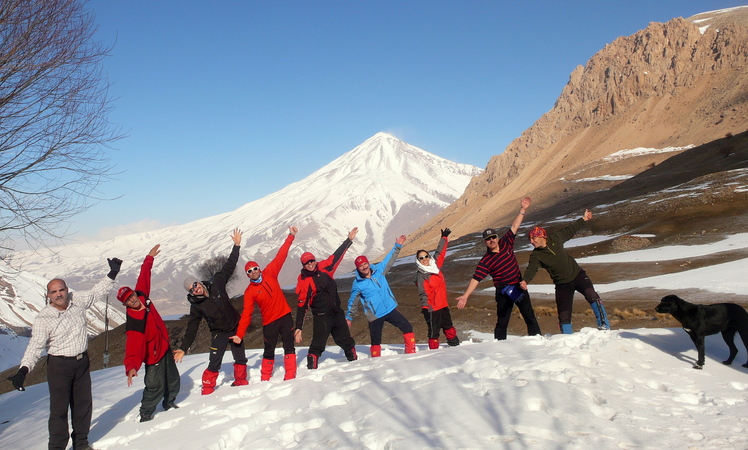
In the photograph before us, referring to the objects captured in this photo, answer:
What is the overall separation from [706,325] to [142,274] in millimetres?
7086

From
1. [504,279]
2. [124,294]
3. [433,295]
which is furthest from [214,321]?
[504,279]

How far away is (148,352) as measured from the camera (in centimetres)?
663

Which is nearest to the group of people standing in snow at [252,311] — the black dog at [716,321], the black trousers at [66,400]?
the black trousers at [66,400]

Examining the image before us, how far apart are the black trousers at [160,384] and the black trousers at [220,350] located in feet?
1.85

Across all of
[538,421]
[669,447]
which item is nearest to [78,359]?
[538,421]

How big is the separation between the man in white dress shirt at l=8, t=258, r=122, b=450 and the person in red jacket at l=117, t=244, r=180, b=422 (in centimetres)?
52

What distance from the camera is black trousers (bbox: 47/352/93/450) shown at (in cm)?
568

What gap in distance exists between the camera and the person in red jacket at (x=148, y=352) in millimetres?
6426

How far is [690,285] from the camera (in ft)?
47.7

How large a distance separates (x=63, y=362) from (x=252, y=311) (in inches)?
92.7

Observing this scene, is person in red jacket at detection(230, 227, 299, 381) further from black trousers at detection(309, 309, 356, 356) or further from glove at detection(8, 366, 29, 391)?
glove at detection(8, 366, 29, 391)

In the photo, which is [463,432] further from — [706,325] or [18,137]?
[18,137]

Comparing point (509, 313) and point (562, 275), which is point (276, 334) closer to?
point (509, 313)

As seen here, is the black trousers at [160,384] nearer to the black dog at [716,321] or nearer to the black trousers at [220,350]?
the black trousers at [220,350]
